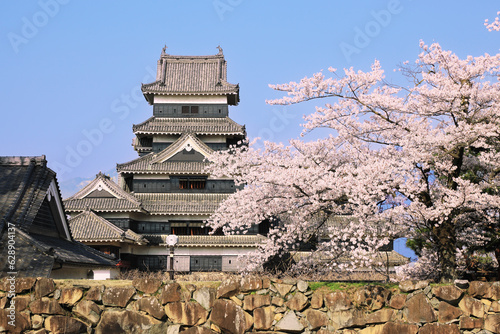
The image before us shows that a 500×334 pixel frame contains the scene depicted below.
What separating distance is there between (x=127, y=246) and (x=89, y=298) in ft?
87.9

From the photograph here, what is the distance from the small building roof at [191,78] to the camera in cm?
4091

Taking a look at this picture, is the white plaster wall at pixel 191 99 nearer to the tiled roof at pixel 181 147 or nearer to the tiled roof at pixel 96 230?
the tiled roof at pixel 181 147

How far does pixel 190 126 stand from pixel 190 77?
17.5ft

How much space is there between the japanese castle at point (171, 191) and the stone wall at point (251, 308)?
2413 cm

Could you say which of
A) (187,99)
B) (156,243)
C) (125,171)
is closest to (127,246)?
(156,243)

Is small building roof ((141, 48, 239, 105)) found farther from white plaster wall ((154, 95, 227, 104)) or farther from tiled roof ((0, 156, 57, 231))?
tiled roof ((0, 156, 57, 231))

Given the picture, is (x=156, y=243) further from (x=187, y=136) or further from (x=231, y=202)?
(x=231, y=202)

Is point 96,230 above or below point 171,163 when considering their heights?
below

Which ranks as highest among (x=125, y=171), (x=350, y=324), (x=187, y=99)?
(x=187, y=99)

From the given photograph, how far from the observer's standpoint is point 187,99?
41500mm

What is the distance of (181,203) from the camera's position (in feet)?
119

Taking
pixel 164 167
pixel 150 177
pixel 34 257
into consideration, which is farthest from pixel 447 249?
pixel 150 177

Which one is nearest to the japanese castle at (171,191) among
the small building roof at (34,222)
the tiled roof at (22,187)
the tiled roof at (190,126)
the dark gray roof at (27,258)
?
the tiled roof at (190,126)

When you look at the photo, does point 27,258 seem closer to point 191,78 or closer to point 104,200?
point 104,200
